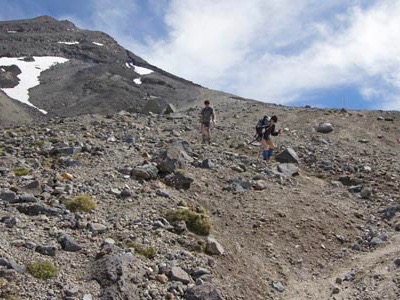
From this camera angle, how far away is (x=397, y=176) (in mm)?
21750

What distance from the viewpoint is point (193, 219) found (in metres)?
14.5

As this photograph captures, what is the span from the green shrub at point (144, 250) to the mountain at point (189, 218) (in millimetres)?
34

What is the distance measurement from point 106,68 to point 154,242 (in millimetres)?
81872

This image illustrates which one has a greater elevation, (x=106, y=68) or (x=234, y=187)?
(x=106, y=68)

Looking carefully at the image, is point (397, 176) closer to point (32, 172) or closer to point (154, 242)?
point (154, 242)

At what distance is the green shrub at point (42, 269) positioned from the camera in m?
10.4

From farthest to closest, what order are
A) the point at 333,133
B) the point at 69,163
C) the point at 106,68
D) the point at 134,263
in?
1. the point at 106,68
2. the point at 333,133
3. the point at 69,163
4. the point at 134,263

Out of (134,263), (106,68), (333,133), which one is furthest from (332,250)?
(106,68)

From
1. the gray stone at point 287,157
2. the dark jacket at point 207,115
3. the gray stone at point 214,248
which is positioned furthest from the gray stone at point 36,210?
the dark jacket at point 207,115

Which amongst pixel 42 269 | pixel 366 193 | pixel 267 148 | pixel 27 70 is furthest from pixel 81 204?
pixel 27 70

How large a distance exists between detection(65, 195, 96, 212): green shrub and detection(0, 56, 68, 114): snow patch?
62988 mm

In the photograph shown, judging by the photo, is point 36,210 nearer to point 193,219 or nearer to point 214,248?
point 193,219

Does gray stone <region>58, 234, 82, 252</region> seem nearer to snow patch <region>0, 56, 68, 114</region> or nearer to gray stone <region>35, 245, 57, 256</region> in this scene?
gray stone <region>35, 245, 57, 256</region>

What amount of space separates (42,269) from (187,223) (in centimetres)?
475
